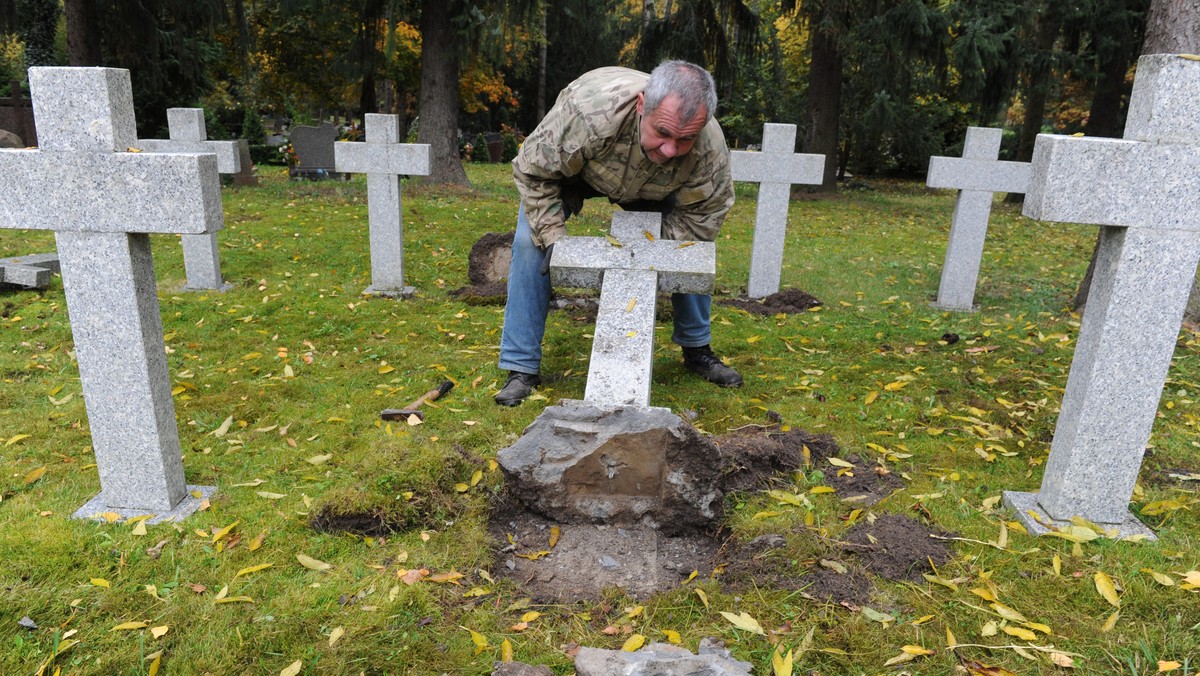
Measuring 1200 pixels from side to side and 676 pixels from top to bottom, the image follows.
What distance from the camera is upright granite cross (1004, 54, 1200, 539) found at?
253cm

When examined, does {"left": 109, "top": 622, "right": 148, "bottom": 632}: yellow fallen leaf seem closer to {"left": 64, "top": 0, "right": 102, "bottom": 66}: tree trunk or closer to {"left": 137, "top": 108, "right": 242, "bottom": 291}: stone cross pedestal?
{"left": 137, "top": 108, "right": 242, "bottom": 291}: stone cross pedestal

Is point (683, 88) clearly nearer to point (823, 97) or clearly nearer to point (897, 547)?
point (897, 547)

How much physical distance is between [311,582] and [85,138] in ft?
5.53

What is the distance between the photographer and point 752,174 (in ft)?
22.5

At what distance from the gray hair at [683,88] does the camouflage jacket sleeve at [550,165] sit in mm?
519

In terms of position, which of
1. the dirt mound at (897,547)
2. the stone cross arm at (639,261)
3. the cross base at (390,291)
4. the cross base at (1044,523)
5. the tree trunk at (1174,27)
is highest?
the tree trunk at (1174,27)

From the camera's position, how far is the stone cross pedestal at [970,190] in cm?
659

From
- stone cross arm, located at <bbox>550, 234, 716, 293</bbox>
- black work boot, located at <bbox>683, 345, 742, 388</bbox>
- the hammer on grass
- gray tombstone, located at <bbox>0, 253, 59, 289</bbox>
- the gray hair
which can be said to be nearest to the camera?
the gray hair

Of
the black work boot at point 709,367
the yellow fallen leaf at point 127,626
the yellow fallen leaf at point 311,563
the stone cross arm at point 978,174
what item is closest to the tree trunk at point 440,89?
the stone cross arm at point 978,174

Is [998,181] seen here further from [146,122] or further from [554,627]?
[146,122]

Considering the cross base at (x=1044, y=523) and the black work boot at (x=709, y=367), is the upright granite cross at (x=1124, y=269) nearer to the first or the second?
the cross base at (x=1044, y=523)

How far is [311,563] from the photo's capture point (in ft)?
8.68

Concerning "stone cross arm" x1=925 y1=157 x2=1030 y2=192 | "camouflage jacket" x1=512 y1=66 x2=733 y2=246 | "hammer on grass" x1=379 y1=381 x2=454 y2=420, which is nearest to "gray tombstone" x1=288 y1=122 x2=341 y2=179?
"stone cross arm" x1=925 y1=157 x2=1030 y2=192

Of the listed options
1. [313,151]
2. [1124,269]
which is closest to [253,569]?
[1124,269]
